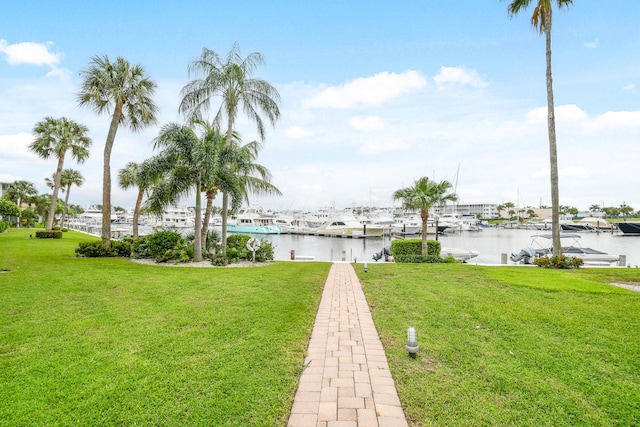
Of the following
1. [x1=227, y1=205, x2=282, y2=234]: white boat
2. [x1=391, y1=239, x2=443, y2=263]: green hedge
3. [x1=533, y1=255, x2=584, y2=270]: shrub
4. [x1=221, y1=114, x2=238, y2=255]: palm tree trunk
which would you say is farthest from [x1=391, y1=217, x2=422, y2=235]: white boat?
[x1=221, y1=114, x2=238, y2=255]: palm tree trunk

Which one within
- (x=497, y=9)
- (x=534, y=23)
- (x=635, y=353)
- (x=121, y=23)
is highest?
(x=497, y=9)

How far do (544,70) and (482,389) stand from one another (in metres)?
16.5

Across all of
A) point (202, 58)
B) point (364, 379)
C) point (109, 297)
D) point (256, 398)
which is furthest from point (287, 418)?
point (202, 58)

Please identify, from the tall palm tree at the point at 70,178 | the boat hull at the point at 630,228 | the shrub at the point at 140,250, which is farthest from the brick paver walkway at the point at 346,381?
the boat hull at the point at 630,228

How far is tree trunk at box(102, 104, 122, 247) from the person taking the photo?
45.2 feet

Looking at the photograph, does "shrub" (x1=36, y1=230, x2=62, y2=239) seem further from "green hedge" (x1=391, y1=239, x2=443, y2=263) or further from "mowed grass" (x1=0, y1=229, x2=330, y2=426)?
"green hedge" (x1=391, y1=239, x2=443, y2=263)

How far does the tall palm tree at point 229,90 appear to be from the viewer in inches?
523

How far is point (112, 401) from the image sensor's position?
2.67 metres

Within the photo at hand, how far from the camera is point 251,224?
226 feet

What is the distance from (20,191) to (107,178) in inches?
1830

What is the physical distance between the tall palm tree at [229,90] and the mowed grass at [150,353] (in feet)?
23.0

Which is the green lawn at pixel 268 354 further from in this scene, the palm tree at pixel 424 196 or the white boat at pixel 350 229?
the white boat at pixel 350 229

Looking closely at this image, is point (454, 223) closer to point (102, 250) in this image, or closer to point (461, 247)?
point (461, 247)

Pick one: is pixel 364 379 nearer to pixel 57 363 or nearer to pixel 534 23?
pixel 57 363
